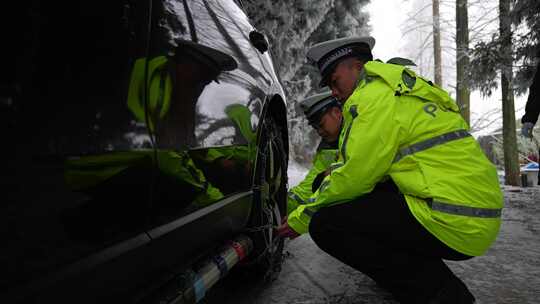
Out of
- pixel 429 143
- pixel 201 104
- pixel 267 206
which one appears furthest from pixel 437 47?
pixel 201 104

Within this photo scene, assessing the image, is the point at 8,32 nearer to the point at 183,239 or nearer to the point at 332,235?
the point at 183,239

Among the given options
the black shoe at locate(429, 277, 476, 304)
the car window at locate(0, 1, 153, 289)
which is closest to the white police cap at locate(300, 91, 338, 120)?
the black shoe at locate(429, 277, 476, 304)

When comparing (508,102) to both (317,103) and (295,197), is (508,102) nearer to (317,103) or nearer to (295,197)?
(317,103)

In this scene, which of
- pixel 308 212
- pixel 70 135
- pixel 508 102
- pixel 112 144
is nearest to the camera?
pixel 70 135

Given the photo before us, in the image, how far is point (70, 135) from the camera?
2.29 feet

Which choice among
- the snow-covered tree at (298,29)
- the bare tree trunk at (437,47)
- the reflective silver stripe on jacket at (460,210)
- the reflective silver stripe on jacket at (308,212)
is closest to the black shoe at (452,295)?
the reflective silver stripe on jacket at (460,210)

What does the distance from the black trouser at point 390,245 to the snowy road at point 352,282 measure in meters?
0.37

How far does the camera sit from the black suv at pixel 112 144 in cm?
61

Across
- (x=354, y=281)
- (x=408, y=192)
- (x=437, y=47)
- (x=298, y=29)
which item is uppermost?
(x=437, y=47)

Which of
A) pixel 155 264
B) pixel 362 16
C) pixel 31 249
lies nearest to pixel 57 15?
pixel 31 249

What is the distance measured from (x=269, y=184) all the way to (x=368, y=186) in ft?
2.96

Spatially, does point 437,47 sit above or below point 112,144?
above

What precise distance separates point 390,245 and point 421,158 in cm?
40

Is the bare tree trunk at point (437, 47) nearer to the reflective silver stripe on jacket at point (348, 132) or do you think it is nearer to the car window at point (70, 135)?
the reflective silver stripe on jacket at point (348, 132)
